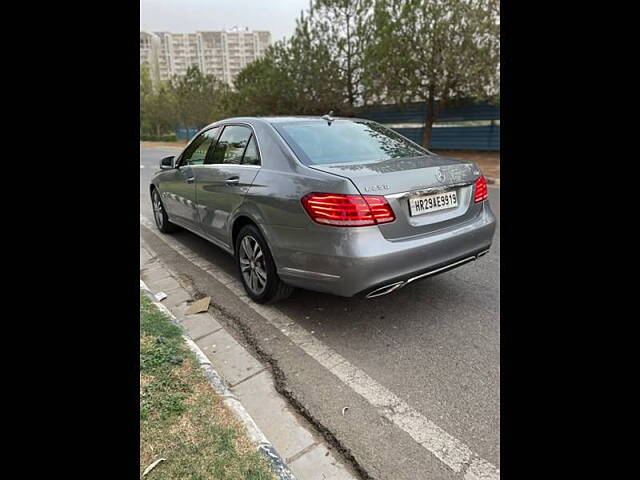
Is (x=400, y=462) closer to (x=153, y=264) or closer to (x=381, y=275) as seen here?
(x=381, y=275)

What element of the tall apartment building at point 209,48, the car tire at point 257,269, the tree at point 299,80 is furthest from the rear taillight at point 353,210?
the tall apartment building at point 209,48

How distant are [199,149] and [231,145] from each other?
89 cm

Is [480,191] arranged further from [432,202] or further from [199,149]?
[199,149]

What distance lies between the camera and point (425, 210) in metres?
2.92

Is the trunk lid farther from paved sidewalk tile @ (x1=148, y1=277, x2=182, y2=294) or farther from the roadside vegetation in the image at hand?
the roadside vegetation

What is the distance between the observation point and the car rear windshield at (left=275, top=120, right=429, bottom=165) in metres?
3.22

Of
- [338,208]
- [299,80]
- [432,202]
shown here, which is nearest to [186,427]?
[338,208]

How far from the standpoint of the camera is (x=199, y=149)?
475 centimetres

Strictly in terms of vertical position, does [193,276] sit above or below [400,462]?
above

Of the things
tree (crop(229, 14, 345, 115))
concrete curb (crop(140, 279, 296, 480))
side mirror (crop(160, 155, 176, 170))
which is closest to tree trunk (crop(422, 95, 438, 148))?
tree (crop(229, 14, 345, 115))

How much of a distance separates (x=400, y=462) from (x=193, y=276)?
3.18m

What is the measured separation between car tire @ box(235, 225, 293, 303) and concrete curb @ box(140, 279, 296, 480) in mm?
747

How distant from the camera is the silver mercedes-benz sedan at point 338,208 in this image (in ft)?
8.93
